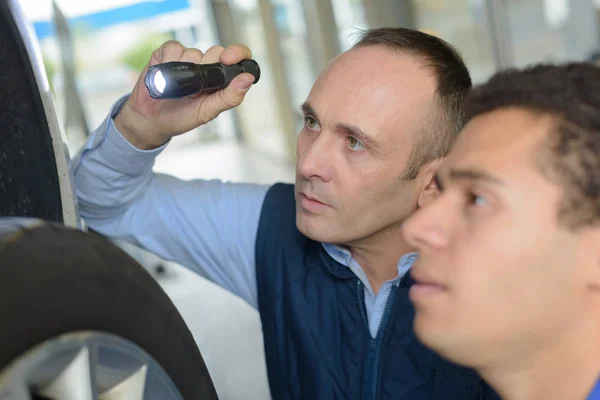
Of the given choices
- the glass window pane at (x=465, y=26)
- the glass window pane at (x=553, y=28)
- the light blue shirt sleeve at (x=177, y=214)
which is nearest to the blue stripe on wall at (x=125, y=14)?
the glass window pane at (x=465, y=26)

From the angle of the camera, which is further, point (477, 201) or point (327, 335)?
point (327, 335)

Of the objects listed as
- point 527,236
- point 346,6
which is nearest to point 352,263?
point 527,236

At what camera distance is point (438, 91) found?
1552 millimetres

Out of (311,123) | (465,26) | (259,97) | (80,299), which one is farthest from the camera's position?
(259,97)

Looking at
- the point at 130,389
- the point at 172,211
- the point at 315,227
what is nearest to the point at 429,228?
the point at 130,389

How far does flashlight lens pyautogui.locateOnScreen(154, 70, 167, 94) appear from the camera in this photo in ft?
4.25

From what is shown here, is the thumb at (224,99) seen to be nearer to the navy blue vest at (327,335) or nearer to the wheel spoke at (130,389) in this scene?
the navy blue vest at (327,335)

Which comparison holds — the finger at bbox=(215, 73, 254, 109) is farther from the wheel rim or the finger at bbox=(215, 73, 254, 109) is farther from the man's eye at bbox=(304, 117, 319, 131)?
the wheel rim

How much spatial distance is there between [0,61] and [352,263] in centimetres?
80

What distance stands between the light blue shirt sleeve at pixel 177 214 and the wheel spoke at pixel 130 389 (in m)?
0.74

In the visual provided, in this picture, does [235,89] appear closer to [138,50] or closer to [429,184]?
[429,184]

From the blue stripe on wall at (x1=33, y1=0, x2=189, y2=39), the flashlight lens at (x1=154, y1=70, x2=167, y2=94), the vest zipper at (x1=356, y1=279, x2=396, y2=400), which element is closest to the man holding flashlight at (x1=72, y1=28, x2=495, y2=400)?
the vest zipper at (x1=356, y1=279, x2=396, y2=400)

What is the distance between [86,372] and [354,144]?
2.75 feet

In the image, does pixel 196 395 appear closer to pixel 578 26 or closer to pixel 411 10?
pixel 578 26
